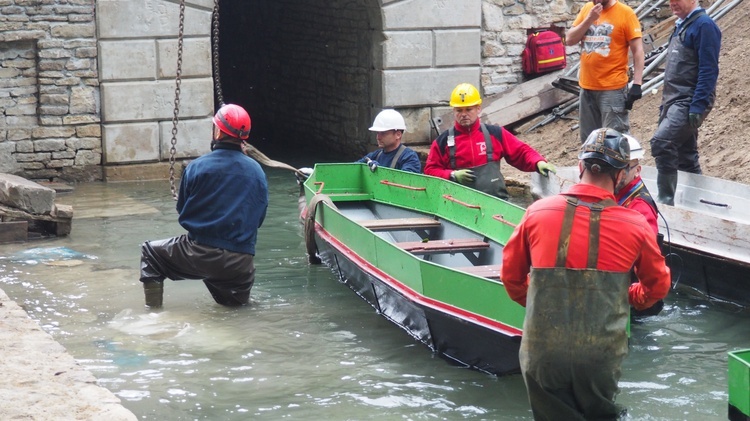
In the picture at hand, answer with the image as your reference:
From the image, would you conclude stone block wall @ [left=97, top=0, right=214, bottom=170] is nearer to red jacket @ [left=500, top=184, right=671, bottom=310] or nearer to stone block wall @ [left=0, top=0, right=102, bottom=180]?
stone block wall @ [left=0, top=0, right=102, bottom=180]

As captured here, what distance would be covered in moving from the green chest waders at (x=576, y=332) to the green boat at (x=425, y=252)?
1.49m

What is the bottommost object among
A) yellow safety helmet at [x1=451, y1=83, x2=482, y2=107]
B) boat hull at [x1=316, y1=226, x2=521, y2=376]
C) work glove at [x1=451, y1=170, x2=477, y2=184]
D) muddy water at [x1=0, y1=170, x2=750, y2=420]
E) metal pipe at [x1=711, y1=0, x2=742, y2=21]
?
muddy water at [x1=0, y1=170, x2=750, y2=420]

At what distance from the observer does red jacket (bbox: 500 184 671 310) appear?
4.18m

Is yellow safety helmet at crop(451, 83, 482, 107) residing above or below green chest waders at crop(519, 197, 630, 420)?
above

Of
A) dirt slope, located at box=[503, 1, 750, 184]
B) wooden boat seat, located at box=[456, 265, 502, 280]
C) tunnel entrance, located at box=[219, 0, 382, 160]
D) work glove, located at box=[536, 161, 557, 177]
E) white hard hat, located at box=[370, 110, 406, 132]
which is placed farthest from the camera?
tunnel entrance, located at box=[219, 0, 382, 160]

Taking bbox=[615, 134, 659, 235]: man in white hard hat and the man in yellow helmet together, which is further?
the man in yellow helmet

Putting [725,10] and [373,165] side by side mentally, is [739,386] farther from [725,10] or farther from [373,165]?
[725,10]

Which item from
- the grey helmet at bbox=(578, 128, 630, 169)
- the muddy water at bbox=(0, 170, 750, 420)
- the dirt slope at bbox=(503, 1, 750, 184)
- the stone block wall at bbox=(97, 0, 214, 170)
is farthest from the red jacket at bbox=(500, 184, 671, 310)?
the stone block wall at bbox=(97, 0, 214, 170)

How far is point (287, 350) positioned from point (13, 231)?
3.90m

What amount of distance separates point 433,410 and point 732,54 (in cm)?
820

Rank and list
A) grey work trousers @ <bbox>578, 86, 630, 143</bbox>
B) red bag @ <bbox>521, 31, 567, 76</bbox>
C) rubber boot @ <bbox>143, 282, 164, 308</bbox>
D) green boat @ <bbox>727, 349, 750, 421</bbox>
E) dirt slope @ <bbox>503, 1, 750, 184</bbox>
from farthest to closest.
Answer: red bag @ <bbox>521, 31, 567, 76</bbox>
dirt slope @ <bbox>503, 1, 750, 184</bbox>
grey work trousers @ <bbox>578, 86, 630, 143</bbox>
rubber boot @ <bbox>143, 282, 164, 308</bbox>
green boat @ <bbox>727, 349, 750, 421</bbox>

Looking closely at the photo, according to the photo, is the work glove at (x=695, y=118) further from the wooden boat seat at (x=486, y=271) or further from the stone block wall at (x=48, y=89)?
the stone block wall at (x=48, y=89)

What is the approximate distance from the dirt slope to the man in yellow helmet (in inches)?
111

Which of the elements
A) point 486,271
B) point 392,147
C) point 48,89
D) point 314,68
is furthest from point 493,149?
point 314,68
